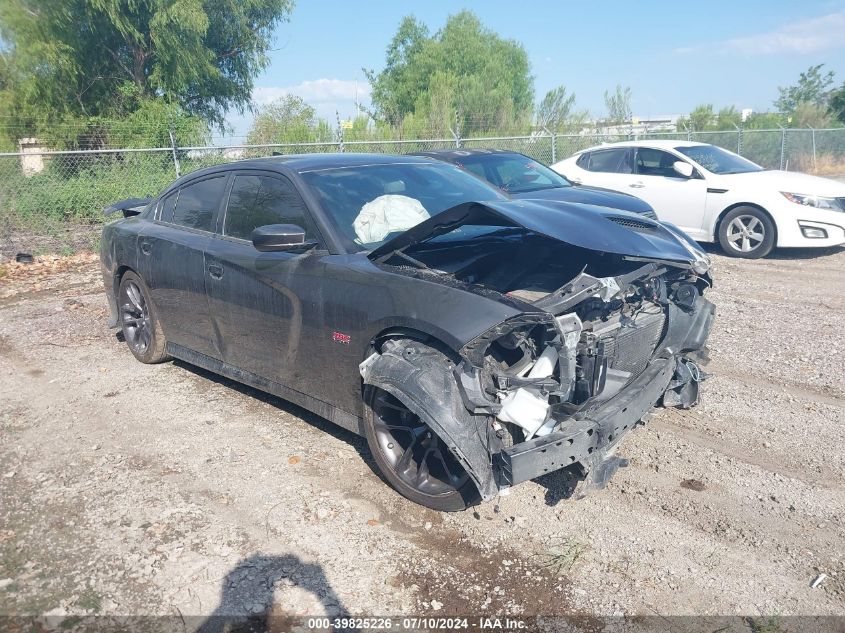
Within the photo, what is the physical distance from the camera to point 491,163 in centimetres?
913

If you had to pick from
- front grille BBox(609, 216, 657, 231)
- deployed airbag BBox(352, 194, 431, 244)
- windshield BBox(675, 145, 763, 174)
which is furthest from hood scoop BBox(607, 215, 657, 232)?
windshield BBox(675, 145, 763, 174)

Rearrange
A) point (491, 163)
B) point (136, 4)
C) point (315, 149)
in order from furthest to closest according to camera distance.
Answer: point (136, 4) < point (315, 149) < point (491, 163)

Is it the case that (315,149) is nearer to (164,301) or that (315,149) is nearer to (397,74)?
(164,301)

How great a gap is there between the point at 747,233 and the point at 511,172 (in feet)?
11.7

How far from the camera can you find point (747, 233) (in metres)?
9.55

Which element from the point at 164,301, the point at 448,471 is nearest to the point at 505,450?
the point at 448,471

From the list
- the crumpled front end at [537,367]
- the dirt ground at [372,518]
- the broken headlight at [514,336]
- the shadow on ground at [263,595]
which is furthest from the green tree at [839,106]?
the shadow on ground at [263,595]

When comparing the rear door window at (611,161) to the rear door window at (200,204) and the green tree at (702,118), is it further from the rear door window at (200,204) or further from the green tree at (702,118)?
the green tree at (702,118)

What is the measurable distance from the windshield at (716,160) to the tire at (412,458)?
8.37m

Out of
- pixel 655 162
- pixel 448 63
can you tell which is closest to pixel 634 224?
pixel 655 162

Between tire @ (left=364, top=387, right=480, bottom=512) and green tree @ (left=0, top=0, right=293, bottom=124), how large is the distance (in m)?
18.1

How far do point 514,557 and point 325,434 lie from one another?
5.71ft

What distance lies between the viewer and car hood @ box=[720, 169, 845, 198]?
9.22 m

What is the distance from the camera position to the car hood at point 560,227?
3268 millimetres
